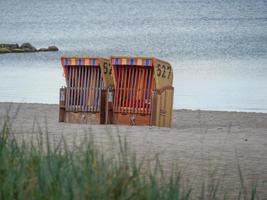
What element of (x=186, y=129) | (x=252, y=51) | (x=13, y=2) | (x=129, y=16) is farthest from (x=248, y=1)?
(x=186, y=129)

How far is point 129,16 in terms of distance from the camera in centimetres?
10606

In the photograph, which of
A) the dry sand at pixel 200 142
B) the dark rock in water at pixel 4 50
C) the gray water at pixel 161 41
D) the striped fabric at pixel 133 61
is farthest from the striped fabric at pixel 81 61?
the dark rock in water at pixel 4 50

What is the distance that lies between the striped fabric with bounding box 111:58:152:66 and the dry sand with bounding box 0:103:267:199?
893 mm

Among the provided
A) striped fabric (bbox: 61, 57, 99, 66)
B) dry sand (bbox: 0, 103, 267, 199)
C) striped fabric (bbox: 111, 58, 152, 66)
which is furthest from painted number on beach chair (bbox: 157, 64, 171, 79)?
striped fabric (bbox: 61, 57, 99, 66)

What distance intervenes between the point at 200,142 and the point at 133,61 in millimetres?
2293

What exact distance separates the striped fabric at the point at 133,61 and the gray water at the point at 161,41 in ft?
24.1

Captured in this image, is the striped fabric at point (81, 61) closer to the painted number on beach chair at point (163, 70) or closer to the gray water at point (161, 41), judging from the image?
the painted number on beach chair at point (163, 70)

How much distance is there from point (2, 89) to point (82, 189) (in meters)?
22.0

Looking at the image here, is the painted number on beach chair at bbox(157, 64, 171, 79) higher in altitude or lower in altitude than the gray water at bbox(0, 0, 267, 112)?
higher

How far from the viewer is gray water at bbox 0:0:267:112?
86.5 feet

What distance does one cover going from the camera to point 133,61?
46.0 feet

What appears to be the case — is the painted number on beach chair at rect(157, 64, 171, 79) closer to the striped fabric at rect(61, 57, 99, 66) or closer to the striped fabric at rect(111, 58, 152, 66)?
the striped fabric at rect(111, 58, 152, 66)

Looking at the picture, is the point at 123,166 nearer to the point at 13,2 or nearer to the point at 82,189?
the point at 82,189

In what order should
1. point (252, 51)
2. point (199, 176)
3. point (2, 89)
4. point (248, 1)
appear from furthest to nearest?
point (248, 1)
point (252, 51)
point (2, 89)
point (199, 176)
